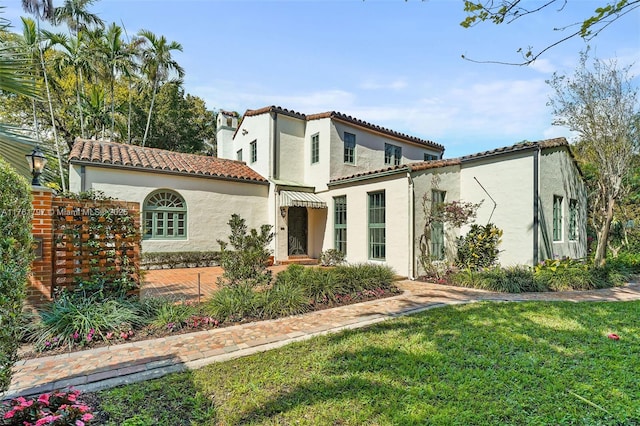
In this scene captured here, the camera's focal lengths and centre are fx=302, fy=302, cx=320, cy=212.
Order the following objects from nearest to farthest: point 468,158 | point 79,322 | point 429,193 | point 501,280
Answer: point 79,322, point 501,280, point 429,193, point 468,158

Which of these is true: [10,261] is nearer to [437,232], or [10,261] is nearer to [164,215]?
[164,215]

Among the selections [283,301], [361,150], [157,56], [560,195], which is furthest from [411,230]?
[157,56]

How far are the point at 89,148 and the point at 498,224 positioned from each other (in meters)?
22.0

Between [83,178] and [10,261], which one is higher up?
[83,178]

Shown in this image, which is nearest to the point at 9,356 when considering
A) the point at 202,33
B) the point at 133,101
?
the point at 202,33

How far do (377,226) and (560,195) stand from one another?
31.0ft

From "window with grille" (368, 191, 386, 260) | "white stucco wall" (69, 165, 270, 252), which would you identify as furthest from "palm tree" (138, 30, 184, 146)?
"window with grille" (368, 191, 386, 260)

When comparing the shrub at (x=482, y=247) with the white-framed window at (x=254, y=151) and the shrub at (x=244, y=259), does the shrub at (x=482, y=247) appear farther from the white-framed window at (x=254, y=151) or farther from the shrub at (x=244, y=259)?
the white-framed window at (x=254, y=151)

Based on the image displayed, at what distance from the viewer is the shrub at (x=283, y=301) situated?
27.6ft

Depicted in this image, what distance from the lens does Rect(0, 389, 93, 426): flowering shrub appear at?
3123mm

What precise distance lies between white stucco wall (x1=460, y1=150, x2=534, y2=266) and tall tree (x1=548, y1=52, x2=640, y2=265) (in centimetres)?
405

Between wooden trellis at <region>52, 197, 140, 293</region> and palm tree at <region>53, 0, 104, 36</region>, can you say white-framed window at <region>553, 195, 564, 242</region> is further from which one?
palm tree at <region>53, 0, 104, 36</region>

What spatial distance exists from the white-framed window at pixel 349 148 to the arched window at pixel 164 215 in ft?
34.7

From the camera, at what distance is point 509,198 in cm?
1456
